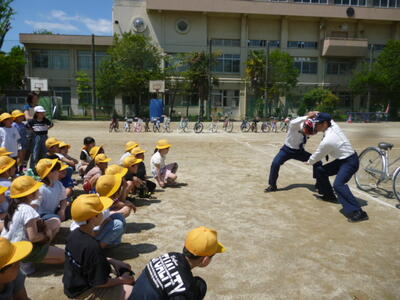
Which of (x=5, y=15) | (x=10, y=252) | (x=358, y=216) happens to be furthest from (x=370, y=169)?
(x=5, y=15)

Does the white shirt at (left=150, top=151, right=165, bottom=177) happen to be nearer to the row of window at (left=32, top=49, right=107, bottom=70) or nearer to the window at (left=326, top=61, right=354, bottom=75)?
the row of window at (left=32, top=49, right=107, bottom=70)

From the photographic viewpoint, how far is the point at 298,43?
137ft

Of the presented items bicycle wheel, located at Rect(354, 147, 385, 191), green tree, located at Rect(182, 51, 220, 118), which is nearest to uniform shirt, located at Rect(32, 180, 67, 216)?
bicycle wheel, located at Rect(354, 147, 385, 191)

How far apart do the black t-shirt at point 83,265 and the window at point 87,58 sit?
4029 centimetres

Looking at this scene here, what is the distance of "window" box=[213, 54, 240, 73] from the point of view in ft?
133

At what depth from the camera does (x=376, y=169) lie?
21.1 feet

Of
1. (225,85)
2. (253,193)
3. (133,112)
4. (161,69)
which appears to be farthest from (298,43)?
(253,193)

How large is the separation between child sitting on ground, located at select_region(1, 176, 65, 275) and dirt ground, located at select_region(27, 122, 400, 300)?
0.38 metres

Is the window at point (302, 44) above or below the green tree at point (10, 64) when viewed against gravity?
above

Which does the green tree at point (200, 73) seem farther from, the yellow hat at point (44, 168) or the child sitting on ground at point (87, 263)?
the child sitting on ground at point (87, 263)

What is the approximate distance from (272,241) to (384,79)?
39531 mm

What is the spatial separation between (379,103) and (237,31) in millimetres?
19087

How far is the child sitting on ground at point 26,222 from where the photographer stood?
3.07 meters

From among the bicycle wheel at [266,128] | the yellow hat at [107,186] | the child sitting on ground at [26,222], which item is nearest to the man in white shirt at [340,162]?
the yellow hat at [107,186]
